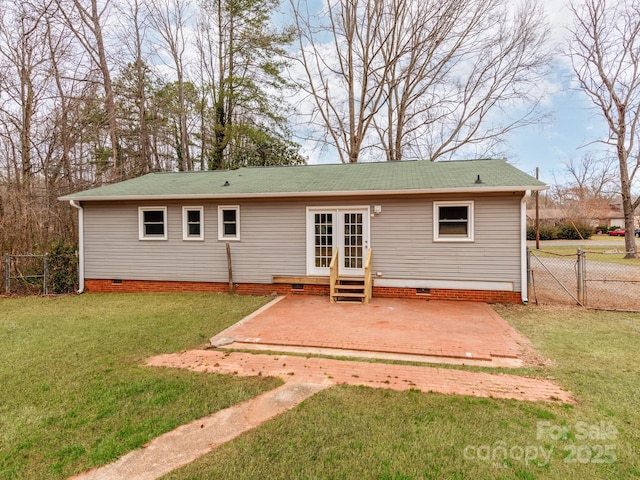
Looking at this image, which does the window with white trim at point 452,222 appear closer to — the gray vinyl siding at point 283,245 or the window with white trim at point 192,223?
the gray vinyl siding at point 283,245

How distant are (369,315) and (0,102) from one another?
12781 mm

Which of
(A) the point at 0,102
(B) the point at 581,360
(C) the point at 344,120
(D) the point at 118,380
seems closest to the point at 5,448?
(D) the point at 118,380

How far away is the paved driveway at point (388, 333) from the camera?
14.8 feet

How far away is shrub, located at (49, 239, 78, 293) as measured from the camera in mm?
9375

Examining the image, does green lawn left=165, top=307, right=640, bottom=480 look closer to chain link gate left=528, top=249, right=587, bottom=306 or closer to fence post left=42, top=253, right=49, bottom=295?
chain link gate left=528, top=249, right=587, bottom=306

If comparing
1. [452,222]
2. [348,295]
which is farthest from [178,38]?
[452,222]

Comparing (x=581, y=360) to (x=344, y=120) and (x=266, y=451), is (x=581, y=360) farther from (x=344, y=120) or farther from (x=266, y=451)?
(x=344, y=120)

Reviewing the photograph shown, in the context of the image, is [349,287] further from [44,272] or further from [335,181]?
[44,272]

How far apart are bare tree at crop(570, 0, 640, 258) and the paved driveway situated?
54.6 feet

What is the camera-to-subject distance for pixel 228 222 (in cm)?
902

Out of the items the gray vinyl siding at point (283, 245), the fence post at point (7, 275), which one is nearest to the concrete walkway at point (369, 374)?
the gray vinyl siding at point (283, 245)

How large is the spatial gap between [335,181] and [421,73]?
39.6 feet

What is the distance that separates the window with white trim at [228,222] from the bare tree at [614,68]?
1984 cm

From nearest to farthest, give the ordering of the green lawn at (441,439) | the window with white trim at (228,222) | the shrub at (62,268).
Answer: the green lawn at (441,439) < the window with white trim at (228,222) < the shrub at (62,268)
